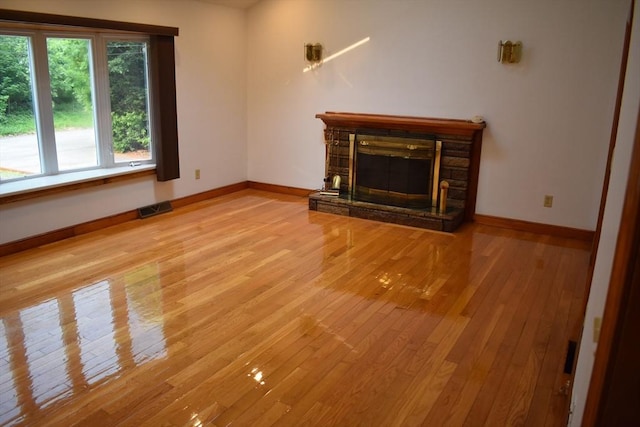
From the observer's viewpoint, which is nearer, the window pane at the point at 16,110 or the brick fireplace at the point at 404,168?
the window pane at the point at 16,110

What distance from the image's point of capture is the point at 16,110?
4258 mm

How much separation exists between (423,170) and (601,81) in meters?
1.71

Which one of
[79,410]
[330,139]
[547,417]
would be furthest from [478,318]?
[330,139]

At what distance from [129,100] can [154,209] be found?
1.08 meters

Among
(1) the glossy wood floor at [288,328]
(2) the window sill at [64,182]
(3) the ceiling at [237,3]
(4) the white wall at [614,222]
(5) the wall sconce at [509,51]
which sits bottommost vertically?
(1) the glossy wood floor at [288,328]

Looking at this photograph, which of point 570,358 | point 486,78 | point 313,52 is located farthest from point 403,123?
point 570,358

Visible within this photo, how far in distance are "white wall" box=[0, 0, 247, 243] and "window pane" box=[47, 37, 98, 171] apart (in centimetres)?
31

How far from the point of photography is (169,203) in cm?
556

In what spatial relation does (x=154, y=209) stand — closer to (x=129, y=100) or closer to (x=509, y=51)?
(x=129, y=100)

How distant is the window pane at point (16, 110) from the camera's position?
13.6ft

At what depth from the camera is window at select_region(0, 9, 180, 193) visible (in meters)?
4.22

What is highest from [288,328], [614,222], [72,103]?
[72,103]

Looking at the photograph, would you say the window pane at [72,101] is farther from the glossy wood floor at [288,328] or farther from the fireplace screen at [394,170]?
the fireplace screen at [394,170]

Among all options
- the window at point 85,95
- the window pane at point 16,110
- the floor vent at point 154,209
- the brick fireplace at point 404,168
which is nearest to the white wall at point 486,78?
the brick fireplace at point 404,168
